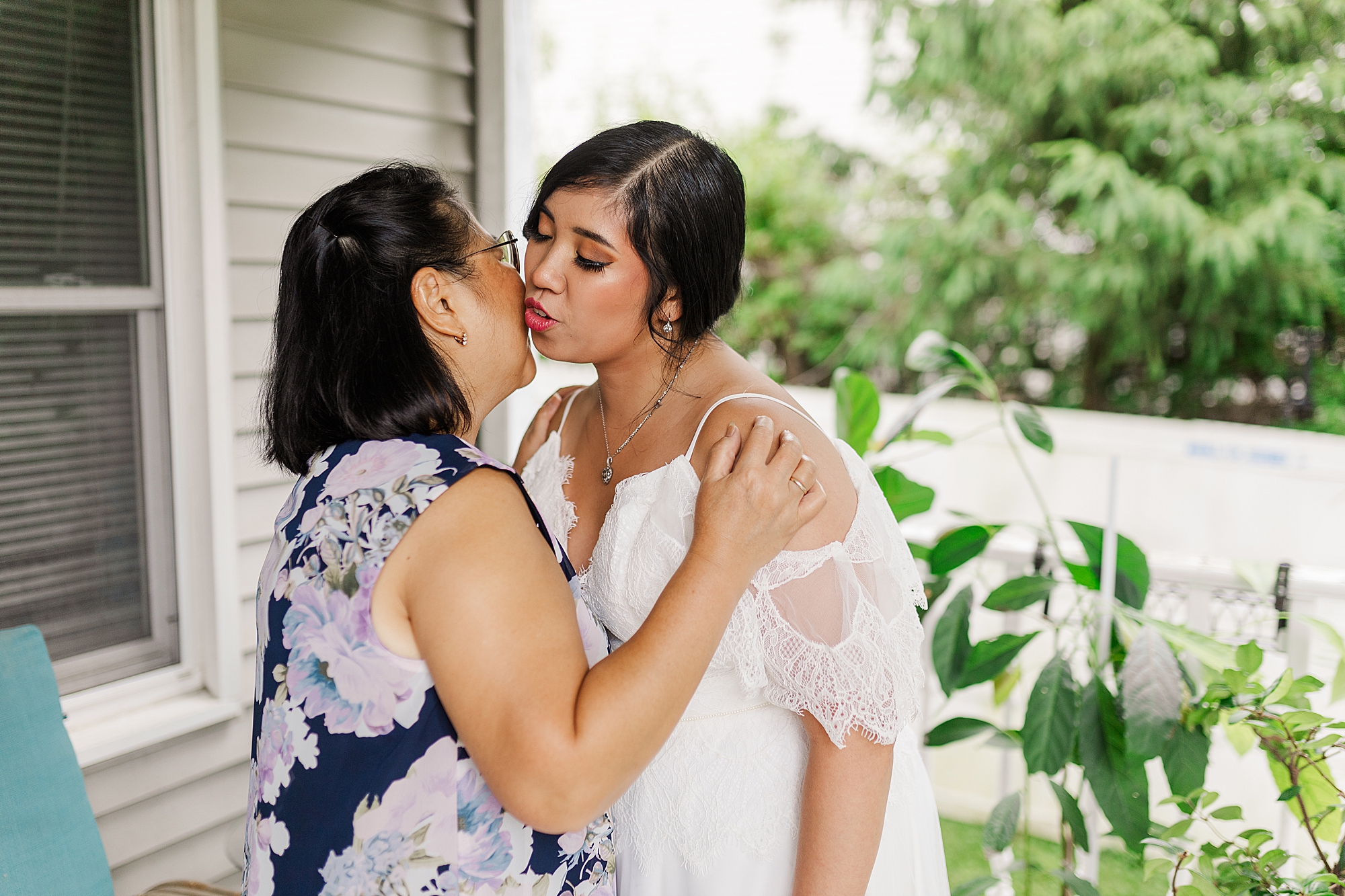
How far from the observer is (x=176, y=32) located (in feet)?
6.30

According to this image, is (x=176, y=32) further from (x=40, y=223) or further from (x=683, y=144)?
(x=683, y=144)

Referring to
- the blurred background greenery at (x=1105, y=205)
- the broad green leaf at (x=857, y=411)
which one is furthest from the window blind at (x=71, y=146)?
the blurred background greenery at (x=1105, y=205)

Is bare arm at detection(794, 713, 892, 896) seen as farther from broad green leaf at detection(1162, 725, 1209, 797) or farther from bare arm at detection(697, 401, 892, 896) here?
broad green leaf at detection(1162, 725, 1209, 797)

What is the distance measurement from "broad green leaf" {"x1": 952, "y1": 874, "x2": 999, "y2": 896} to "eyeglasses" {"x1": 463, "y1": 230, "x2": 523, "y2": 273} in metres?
1.55

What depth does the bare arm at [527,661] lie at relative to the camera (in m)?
0.80

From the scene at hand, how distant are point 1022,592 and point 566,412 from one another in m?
1.04

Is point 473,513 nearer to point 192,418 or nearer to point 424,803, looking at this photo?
point 424,803

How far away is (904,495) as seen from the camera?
2037 mm

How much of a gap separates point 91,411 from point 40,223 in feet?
1.25

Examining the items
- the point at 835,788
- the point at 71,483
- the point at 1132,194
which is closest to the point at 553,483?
the point at 835,788

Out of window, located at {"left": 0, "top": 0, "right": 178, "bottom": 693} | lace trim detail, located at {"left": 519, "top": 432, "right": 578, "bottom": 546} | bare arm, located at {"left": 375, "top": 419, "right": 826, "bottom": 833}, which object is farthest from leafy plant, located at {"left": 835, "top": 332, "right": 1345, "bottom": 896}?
window, located at {"left": 0, "top": 0, "right": 178, "bottom": 693}

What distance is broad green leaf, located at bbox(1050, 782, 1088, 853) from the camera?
190 cm

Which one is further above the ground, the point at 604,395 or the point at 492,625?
the point at 604,395

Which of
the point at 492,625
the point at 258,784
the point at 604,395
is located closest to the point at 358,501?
the point at 492,625
